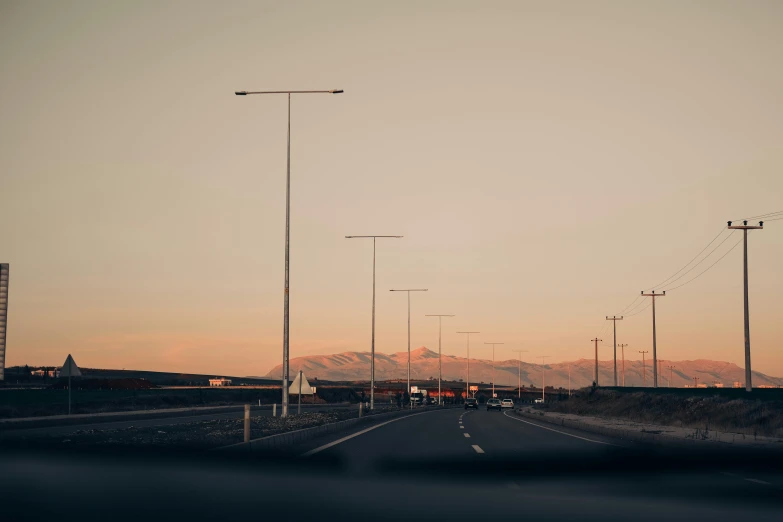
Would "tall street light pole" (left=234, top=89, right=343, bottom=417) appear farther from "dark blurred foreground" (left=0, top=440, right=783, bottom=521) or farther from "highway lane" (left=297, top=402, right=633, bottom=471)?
"dark blurred foreground" (left=0, top=440, right=783, bottom=521)

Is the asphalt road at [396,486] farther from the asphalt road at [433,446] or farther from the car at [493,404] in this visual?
the car at [493,404]

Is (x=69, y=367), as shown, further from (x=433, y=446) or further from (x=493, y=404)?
(x=493, y=404)

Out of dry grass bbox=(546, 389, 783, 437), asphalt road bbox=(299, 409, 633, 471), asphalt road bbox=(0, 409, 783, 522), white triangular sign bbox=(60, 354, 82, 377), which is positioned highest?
white triangular sign bbox=(60, 354, 82, 377)

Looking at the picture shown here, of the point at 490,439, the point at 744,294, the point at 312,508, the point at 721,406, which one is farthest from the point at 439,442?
the point at 744,294

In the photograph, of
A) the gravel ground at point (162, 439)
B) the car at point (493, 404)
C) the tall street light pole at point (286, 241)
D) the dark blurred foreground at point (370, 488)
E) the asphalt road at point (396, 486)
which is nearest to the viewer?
the dark blurred foreground at point (370, 488)

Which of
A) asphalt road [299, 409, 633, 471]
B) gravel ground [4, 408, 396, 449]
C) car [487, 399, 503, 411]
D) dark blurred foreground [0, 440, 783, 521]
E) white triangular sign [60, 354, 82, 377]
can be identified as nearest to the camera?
dark blurred foreground [0, 440, 783, 521]

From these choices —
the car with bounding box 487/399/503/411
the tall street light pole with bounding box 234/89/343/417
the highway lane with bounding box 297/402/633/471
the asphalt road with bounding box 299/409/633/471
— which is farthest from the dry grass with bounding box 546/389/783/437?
the tall street light pole with bounding box 234/89/343/417

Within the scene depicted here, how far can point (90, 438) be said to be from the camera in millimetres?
23750

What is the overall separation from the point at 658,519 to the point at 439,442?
15042 mm

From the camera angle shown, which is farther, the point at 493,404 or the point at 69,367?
the point at 493,404

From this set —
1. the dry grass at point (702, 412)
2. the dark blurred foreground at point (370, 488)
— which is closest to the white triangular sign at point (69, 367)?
the dark blurred foreground at point (370, 488)

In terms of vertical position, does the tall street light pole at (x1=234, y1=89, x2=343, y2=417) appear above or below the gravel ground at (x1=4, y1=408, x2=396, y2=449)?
above

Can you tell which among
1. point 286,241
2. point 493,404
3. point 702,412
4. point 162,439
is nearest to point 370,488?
point 162,439

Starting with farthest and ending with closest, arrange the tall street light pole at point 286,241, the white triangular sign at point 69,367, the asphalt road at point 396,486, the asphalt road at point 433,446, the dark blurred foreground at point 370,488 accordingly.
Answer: the white triangular sign at point 69,367
the tall street light pole at point 286,241
the asphalt road at point 433,446
the asphalt road at point 396,486
the dark blurred foreground at point 370,488
